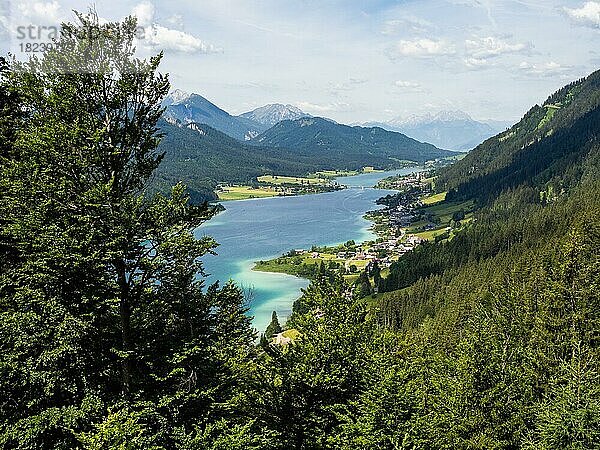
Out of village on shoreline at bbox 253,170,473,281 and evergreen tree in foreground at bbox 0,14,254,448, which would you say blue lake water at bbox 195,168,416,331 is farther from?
evergreen tree in foreground at bbox 0,14,254,448

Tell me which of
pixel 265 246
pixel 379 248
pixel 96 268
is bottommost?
pixel 265 246

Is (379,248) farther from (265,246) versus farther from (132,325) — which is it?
(132,325)

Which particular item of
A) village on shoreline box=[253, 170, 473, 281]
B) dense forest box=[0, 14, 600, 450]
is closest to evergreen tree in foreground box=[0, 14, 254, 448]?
dense forest box=[0, 14, 600, 450]

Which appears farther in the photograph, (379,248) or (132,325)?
(379,248)

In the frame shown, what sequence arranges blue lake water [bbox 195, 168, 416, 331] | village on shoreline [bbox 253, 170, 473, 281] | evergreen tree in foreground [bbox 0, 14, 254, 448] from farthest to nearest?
village on shoreline [bbox 253, 170, 473, 281], blue lake water [bbox 195, 168, 416, 331], evergreen tree in foreground [bbox 0, 14, 254, 448]

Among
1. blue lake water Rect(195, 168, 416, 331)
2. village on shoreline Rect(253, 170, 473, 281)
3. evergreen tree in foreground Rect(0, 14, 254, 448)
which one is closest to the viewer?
evergreen tree in foreground Rect(0, 14, 254, 448)

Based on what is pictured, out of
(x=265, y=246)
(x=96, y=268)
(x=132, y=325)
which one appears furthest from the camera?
(x=265, y=246)

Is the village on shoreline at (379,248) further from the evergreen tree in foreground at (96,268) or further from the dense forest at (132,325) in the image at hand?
the evergreen tree in foreground at (96,268)

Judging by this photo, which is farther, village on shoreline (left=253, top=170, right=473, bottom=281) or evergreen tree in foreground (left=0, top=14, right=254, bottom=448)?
village on shoreline (left=253, top=170, right=473, bottom=281)

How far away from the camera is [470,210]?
624ft

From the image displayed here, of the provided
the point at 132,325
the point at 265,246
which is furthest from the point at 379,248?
the point at 132,325

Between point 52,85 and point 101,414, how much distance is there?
9.13 metres

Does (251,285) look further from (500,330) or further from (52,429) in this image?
(52,429)

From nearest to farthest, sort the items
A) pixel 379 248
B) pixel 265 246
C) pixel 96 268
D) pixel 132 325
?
1. pixel 96 268
2. pixel 132 325
3. pixel 379 248
4. pixel 265 246
